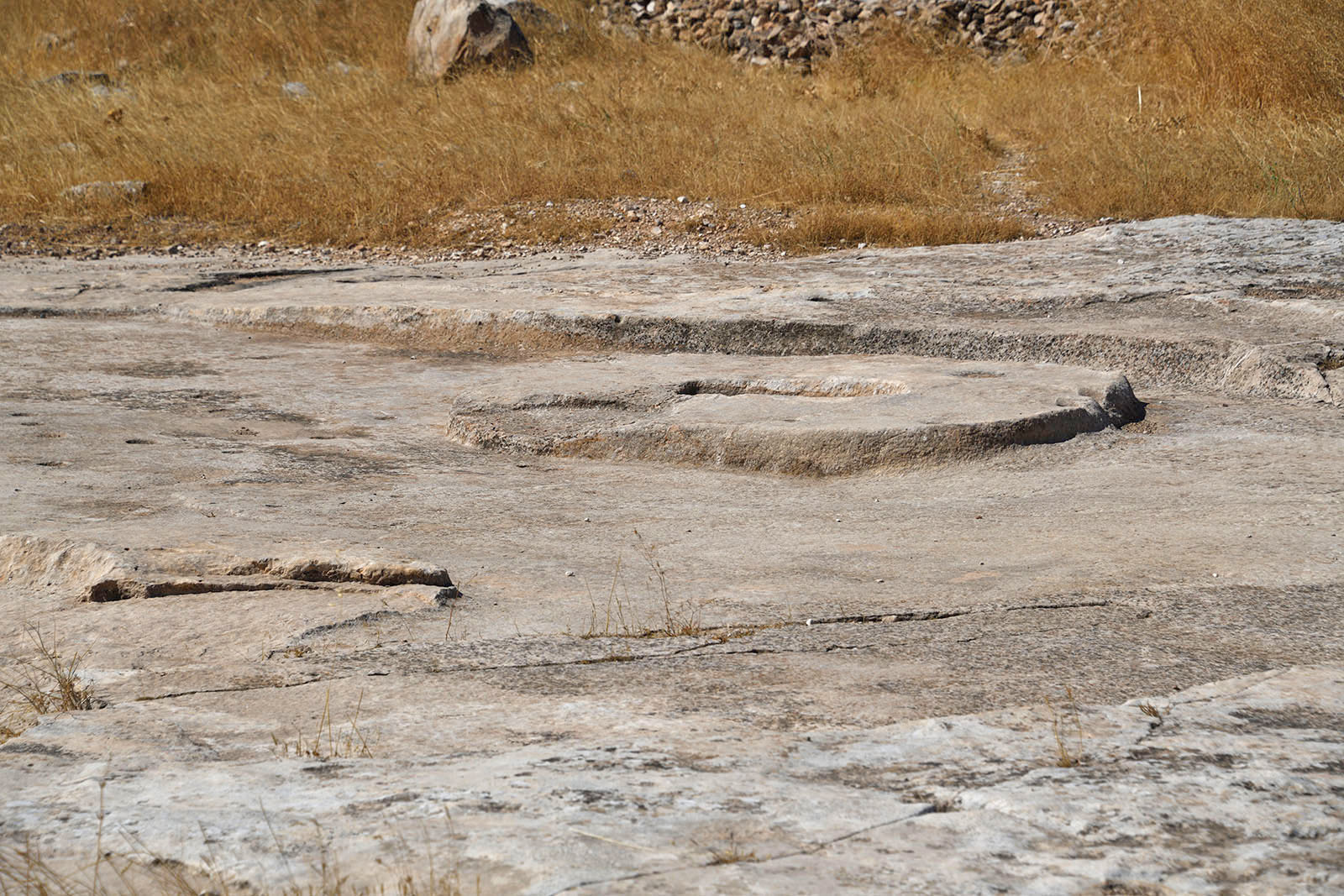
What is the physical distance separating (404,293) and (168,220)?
3042 millimetres

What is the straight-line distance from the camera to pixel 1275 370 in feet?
14.2

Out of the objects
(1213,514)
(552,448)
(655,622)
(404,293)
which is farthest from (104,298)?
(1213,514)

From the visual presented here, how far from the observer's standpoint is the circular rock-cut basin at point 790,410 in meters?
3.72

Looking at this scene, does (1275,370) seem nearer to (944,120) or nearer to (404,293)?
(404,293)

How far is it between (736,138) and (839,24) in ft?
11.8

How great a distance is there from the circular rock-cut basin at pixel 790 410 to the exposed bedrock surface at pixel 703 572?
15 mm

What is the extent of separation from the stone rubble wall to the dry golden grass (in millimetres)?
406

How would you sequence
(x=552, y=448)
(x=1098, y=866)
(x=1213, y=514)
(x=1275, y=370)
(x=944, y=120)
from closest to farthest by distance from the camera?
(x=1098, y=866) < (x=1213, y=514) < (x=552, y=448) < (x=1275, y=370) < (x=944, y=120)

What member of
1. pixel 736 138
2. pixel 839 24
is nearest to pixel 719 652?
pixel 736 138

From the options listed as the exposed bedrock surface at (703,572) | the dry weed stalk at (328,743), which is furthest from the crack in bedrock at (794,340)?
the dry weed stalk at (328,743)

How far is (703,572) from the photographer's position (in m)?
2.86

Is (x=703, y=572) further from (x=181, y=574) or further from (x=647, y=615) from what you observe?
(x=181, y=574)

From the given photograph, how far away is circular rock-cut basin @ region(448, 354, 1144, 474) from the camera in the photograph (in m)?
3.72

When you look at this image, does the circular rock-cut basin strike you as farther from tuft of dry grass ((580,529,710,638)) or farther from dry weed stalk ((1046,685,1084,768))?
dry weed stalk ((1046,685,1084,768))
